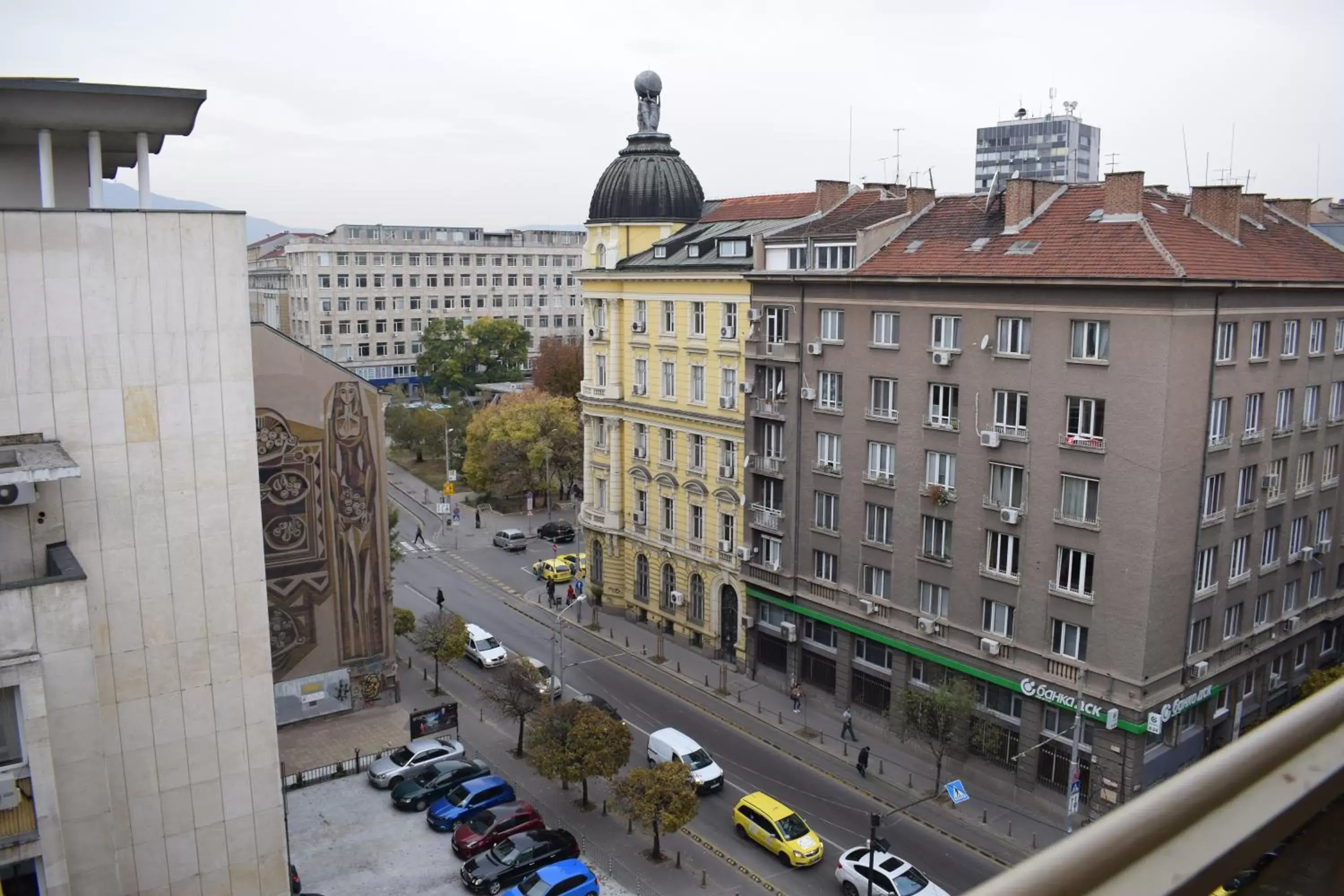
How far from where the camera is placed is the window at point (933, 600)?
3816 centimetres

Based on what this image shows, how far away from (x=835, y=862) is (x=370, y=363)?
89781 millimetres

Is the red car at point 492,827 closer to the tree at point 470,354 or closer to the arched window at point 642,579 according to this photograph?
the arched window at point 642,579

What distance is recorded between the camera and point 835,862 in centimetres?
3192

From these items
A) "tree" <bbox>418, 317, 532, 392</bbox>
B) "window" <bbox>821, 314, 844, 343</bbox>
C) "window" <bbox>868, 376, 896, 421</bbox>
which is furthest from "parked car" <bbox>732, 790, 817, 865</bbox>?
"tree" <bbox>418, 317, 532, 392</bbox>

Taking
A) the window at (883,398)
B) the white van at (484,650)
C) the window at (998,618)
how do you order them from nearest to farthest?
the window at (998,618) → the window at (883,398) → the white van at (484,650)

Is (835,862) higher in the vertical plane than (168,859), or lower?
lower

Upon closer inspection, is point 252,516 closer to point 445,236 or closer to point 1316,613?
point 1316,613

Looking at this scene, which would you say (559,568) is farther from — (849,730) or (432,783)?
(432,783)

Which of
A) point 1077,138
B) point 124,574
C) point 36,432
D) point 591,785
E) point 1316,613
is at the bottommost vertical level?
point 591,785

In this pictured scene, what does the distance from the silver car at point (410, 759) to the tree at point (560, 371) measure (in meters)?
50.5

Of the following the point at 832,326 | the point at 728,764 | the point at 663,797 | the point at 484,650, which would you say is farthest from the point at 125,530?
the point at 484,650

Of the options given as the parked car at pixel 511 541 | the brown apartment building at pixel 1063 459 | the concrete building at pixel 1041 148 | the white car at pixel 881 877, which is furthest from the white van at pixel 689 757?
the concrete building at pixel 1041 148

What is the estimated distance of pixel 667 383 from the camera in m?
50.5

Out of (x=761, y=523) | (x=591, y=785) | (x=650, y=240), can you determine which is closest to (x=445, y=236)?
(x=650, y=240)
